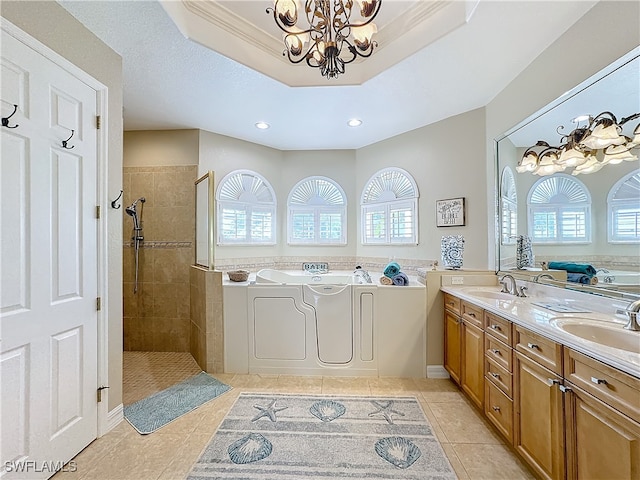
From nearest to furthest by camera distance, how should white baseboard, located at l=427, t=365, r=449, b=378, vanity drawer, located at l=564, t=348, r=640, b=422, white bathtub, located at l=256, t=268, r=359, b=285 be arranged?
vanity drawer, located at l=564, t=348, r=640, b=422
white baseboard, located at l=427, t=365, r=449, b=378
white bathtub, located at l=256, t=268, r=359, b=285

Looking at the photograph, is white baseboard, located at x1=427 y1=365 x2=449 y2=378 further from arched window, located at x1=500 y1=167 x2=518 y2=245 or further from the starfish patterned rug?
arched window, located at x1=500 y1=167 x2=518 y2=245

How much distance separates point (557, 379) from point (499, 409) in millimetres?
679

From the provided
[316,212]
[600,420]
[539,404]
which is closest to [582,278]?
[539,404]

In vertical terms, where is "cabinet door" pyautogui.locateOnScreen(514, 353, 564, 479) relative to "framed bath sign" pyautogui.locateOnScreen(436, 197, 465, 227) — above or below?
below

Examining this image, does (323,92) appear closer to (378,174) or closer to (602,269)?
(378,174)

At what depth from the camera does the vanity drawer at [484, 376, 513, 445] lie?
1788mm

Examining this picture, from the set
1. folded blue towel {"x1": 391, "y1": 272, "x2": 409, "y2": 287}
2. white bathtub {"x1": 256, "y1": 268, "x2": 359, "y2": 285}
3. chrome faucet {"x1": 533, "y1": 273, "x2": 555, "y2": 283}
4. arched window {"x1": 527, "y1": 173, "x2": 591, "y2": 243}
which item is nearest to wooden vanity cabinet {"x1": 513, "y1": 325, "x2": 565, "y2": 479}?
chrome faucet {"x1": 533, "y1": 273, "x2": 555, "y2": 283}

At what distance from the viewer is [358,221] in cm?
429

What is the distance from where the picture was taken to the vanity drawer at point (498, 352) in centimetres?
181

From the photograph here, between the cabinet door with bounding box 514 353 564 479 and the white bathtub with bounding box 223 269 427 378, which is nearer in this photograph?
the cabinet door with bounding box 514 353 564 479

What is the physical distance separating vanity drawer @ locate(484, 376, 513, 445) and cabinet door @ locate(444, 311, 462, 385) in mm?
483

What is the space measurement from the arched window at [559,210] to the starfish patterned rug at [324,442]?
171cm

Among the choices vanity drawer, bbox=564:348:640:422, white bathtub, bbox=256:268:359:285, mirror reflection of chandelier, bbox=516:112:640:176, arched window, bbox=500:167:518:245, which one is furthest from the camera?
white bathtub, bbox=256:268:359:285

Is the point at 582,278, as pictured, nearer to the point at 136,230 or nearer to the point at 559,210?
the point at 559,210
